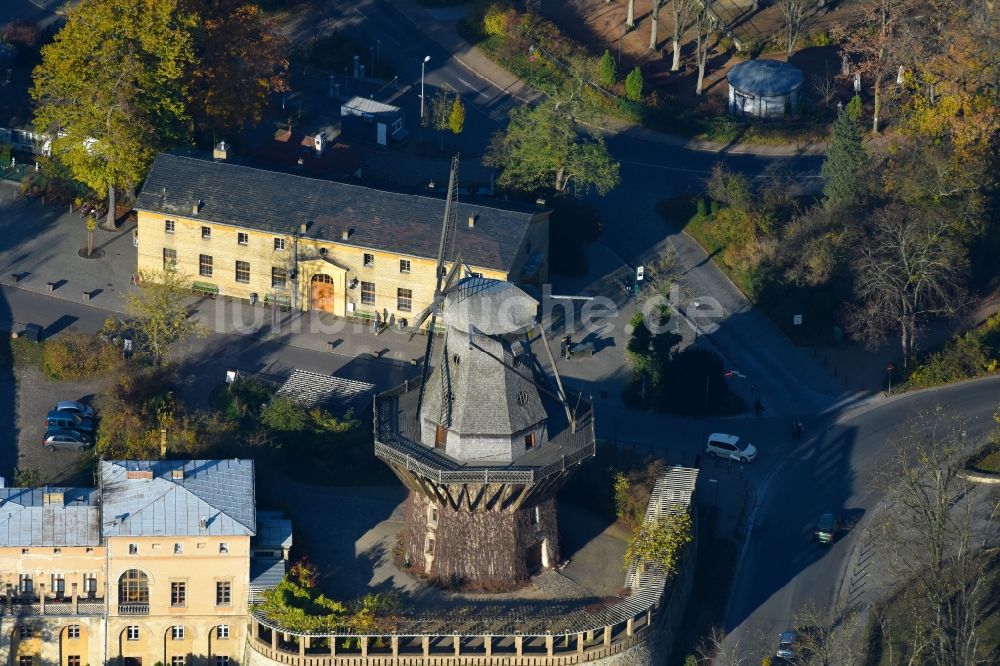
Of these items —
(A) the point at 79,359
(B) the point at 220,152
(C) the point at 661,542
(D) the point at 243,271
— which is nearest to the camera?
(C) the point at 661,542

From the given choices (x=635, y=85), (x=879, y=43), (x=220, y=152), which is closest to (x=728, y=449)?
(x=220, y=152)

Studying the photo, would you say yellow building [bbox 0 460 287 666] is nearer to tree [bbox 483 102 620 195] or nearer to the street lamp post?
tree [bbox 483 102 620 195]

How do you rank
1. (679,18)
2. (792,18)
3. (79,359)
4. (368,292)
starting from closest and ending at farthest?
1. (79,359)
2. (368,292)
3. (679,18)
4. (792,18)

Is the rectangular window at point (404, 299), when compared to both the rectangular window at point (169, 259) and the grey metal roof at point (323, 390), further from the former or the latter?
the rectangular window at point (169, 259)

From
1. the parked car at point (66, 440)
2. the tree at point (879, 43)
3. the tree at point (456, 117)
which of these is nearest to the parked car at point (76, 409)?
the parked car at point (66, 440)

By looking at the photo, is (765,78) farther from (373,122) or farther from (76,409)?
(76,409)
